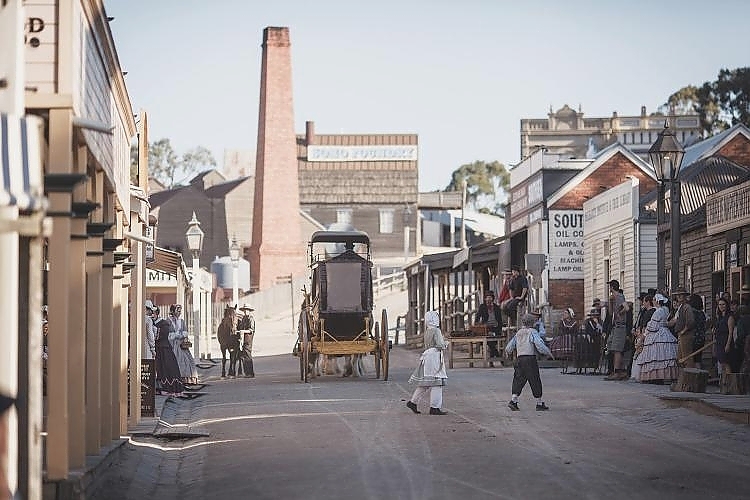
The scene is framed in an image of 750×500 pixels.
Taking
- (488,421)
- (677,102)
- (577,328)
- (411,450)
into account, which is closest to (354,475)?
(411,450)

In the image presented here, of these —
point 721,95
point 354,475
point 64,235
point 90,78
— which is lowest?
point 354,475

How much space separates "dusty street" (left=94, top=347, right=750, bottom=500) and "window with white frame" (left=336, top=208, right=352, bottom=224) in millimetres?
72935

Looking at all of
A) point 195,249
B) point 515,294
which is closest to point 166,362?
point 195,249

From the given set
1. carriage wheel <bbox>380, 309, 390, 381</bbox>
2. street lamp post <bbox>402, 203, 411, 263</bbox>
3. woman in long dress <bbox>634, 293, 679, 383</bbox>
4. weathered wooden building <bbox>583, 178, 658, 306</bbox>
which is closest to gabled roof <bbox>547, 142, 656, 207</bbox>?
weathered wooden building <bbox>583, 178, 658, 306</bbox>

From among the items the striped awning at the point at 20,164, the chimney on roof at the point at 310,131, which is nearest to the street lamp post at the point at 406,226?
the chimney on roof at the point at 310,131

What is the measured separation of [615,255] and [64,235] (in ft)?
117

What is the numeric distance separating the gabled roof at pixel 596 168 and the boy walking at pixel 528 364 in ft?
94.6

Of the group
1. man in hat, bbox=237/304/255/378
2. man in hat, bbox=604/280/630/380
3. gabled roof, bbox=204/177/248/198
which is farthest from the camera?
gabled roof, bbox=204/177/248/198

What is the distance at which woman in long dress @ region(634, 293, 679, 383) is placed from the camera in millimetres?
27812

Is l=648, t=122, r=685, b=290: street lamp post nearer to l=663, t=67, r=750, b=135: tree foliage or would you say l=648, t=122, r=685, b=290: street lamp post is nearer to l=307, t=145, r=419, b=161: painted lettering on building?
l=663, t=67, r=750, b=135: tree foliage

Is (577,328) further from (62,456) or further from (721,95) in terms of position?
(721,95)

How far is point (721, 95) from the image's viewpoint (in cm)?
8294

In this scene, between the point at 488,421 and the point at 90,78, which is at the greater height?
the point at 90,78

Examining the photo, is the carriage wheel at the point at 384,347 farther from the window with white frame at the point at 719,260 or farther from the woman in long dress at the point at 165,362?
the window with white frame at the point at 719,260
